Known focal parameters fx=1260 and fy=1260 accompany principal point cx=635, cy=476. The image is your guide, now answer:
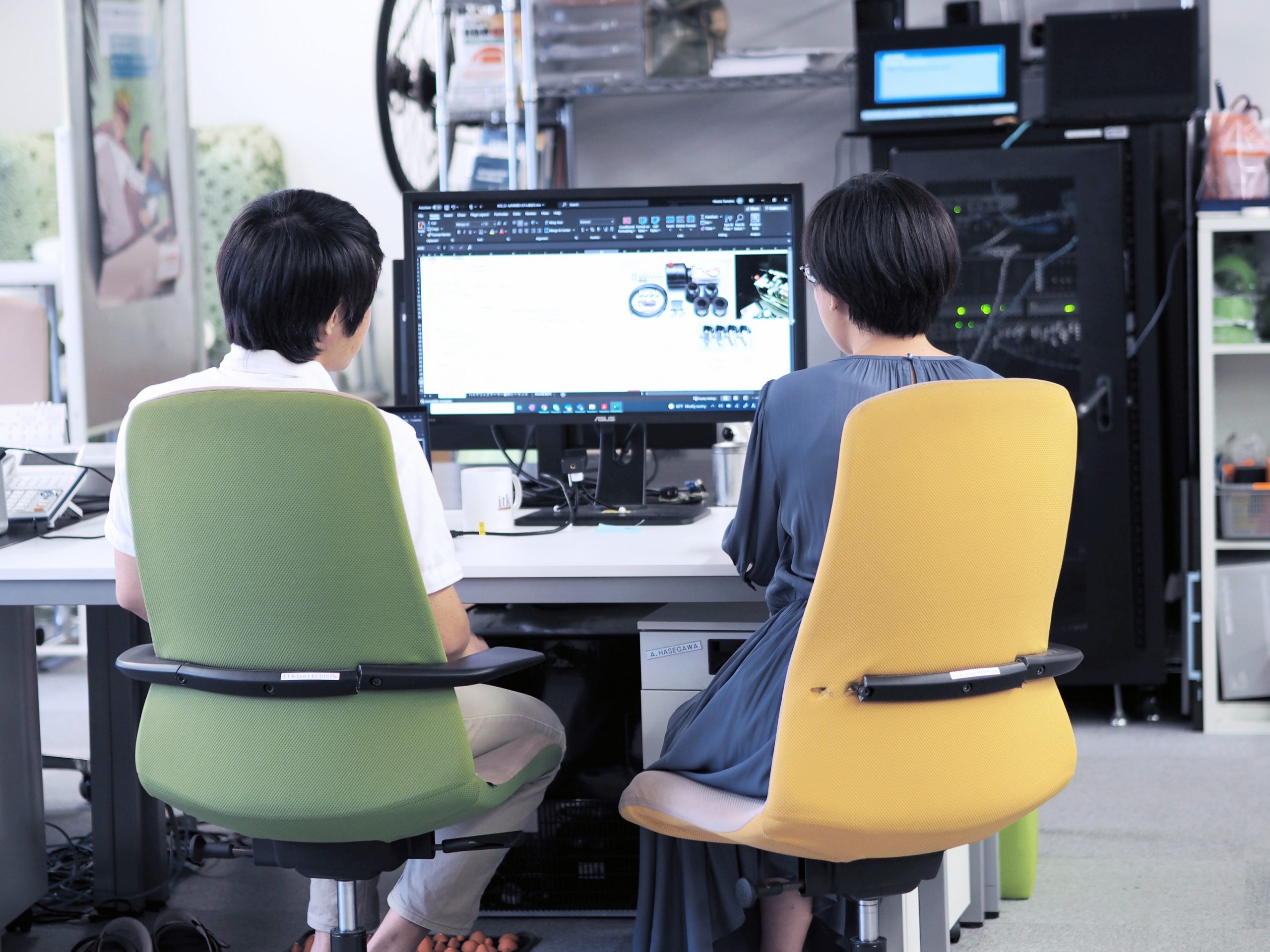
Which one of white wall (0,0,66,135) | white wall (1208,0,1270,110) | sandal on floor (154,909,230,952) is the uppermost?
white wall (0,0,66,135)

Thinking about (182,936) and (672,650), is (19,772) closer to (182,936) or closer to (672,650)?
(182,936)

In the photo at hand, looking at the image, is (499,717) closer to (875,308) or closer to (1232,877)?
(875,308)

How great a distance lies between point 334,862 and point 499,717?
12.0 inches

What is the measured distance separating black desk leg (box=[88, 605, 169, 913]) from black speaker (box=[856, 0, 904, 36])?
255 centimetres

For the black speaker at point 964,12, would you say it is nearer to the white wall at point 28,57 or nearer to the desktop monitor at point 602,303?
the desktop monitor at point 602,303

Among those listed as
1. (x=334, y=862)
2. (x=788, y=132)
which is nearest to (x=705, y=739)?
(x=334, y=862)

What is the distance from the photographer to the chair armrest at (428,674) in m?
1.30

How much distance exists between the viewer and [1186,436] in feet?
11.5

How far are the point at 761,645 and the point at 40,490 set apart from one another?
1342 mm

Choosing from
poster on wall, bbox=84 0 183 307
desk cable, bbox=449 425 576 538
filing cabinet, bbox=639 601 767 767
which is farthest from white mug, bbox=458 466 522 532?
poster on wall, bbox=84 0 183 307

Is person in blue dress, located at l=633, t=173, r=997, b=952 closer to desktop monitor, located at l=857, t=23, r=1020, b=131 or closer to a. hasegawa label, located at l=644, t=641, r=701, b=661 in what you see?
a. hasegawa label, located at l=644, t=641, r=701, b=661

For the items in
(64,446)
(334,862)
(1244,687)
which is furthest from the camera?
(1244,687)

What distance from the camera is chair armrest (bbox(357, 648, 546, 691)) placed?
4.27 ft

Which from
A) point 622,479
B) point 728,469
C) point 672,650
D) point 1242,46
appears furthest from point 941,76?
point 672,650
